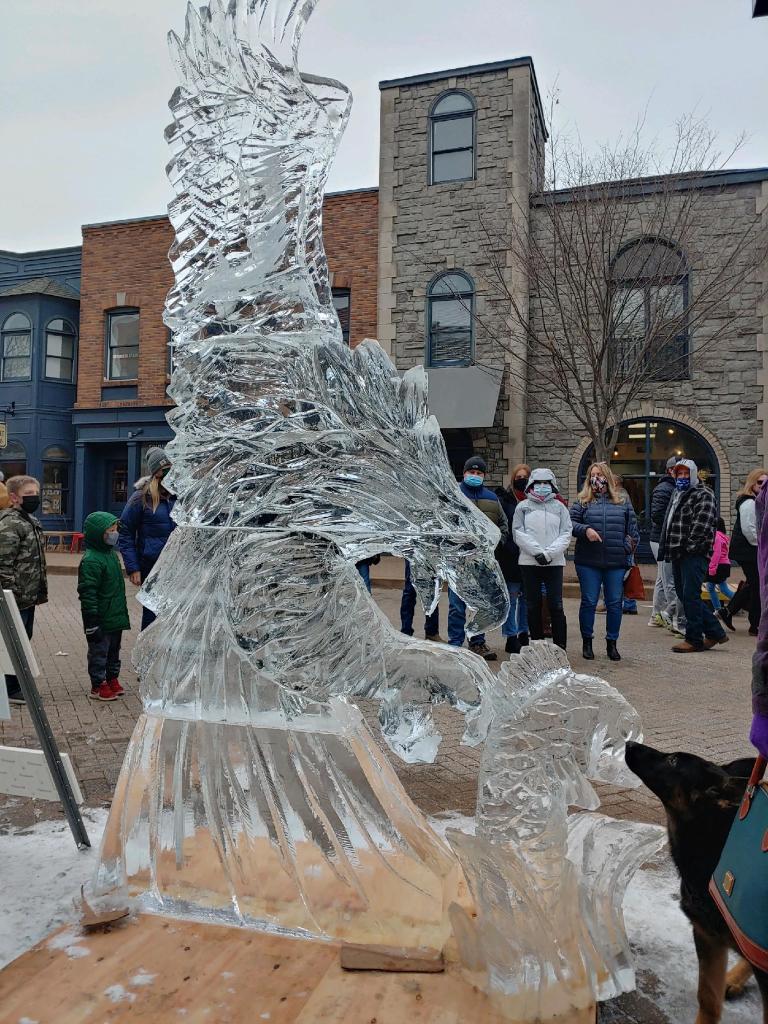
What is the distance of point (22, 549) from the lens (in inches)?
205

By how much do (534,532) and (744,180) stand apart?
10.2 metres

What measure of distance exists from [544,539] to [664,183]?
8516 mm

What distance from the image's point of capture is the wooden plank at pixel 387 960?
206cm

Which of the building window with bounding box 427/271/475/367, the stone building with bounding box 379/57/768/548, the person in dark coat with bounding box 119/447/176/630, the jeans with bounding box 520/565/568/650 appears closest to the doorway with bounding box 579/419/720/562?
the stone building with bounding box 379/57/768/548

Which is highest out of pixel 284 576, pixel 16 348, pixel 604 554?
pixel 16 348

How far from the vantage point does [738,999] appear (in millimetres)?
2125

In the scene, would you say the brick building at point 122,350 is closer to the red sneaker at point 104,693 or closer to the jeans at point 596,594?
the jeans at point 596,594

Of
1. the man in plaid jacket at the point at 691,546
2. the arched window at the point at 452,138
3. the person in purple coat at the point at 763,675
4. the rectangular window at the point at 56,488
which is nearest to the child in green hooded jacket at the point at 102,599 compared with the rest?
the person in purple coat at the point at 763,675

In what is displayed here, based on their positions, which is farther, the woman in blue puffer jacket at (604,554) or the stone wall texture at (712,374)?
the stone wall texture at (712,374)

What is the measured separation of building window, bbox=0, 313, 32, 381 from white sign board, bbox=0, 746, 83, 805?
18687 millimetres

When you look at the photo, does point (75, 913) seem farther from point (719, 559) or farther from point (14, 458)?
point (14, 458)

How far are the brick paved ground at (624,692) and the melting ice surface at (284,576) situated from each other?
0.85 m

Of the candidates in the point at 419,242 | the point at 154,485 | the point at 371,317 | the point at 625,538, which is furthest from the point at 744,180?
the point at 154,485

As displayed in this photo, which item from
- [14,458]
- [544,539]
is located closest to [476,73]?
[544,539]
